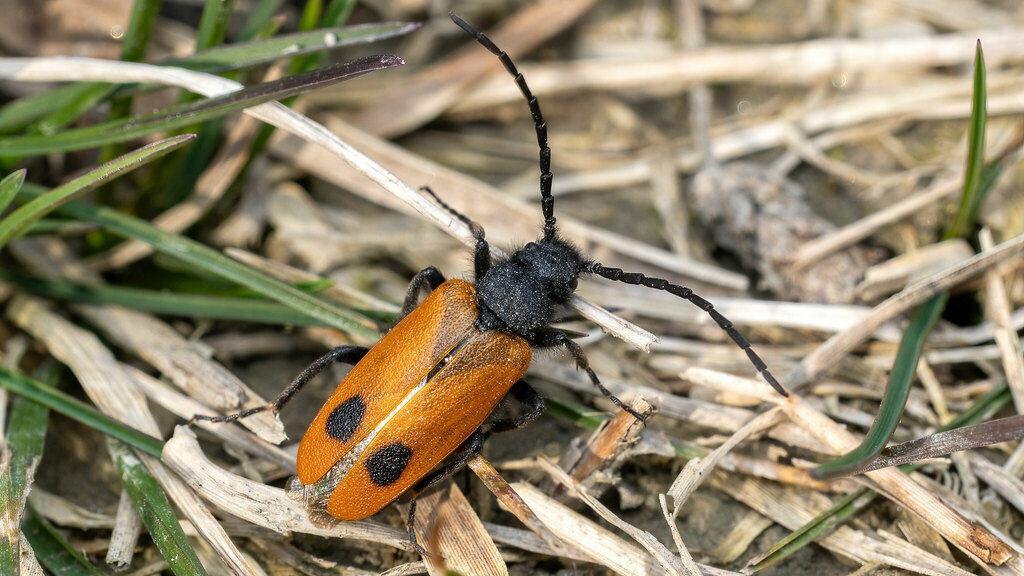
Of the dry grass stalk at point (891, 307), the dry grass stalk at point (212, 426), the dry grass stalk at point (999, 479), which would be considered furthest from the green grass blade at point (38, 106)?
the dry grass stalk at point (999, 479)

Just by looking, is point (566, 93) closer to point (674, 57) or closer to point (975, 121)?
point (674, 57)

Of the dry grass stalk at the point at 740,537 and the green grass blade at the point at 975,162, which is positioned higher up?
the green grass blade at the point at 975,162

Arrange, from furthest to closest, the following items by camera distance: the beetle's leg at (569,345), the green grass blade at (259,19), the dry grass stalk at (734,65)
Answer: the dry grass stalk at (734,65), the green grass blade at (259,19), the beetle's leg at (569,345)

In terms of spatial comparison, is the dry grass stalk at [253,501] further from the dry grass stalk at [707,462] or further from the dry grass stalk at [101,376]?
the dry grass stalk at [707,462]

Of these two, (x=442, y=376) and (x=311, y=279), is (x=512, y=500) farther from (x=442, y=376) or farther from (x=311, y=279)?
(x=311, y=279)

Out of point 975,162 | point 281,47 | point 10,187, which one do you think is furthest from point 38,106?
point 975,162

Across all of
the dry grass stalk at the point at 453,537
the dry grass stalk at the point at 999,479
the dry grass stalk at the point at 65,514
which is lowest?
the dry grass stalk at the point at 65,514

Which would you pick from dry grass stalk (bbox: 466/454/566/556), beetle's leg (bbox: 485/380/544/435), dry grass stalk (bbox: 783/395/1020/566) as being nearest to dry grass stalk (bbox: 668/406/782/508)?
dry grass stalk (bbox: 783/395/1020/566)
